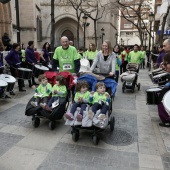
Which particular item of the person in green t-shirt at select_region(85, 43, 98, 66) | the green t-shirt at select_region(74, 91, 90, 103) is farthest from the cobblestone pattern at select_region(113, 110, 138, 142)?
the person in green t-shirt at select_region(85, 43, 98, 66)

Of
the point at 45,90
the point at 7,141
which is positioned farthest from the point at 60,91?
the point at 7,141

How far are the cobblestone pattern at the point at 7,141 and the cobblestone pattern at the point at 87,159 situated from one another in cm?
84

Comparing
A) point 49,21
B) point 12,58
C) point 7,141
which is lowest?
point 7,141

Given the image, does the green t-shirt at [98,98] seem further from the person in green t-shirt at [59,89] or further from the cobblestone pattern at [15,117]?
the cobblestone pattern at [15,117]

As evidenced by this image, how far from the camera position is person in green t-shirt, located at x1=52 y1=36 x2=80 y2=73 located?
572 centimetres

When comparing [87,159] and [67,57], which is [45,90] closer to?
[67,57]

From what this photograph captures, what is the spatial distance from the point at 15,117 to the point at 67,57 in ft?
6.76

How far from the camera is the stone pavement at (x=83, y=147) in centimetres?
358

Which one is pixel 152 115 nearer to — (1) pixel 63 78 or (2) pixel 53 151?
(1) pixel 63 78

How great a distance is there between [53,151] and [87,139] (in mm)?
810

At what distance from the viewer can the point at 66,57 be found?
18.9 ft

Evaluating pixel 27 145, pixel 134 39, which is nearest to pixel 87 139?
pixel 27 145

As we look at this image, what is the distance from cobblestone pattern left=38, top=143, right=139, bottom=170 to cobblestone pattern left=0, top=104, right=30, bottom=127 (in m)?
1.59

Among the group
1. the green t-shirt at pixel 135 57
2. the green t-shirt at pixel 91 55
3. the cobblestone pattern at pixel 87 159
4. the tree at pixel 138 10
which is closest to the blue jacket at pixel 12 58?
the green t-shirt at pixel 91 55
